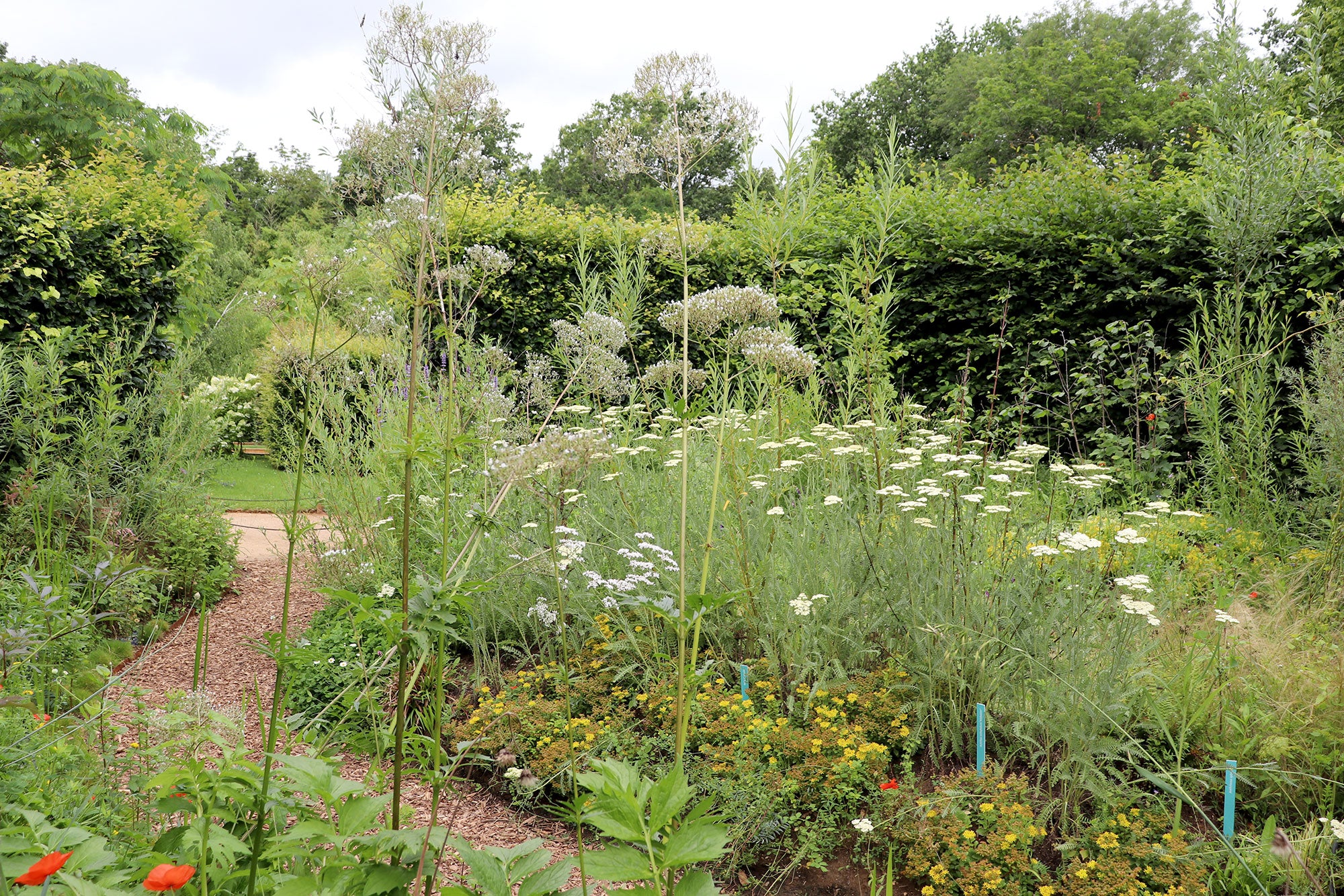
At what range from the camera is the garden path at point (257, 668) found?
9.05ft

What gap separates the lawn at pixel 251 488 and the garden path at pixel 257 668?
1.45ft

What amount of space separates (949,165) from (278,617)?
998 inches

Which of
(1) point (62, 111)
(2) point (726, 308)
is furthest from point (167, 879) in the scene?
(1) point (62, 111)

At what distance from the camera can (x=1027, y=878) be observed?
2.28 metres

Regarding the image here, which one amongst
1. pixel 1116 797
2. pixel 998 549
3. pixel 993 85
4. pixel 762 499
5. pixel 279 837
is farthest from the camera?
pixel 993 85

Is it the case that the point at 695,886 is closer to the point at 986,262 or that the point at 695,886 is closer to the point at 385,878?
the point at 385,878

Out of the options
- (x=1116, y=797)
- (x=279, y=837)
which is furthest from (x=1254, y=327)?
(x=279, y=837)

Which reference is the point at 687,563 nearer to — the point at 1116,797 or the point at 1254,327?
the point at 1116,797

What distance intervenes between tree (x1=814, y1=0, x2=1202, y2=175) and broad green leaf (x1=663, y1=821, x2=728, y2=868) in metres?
24.0

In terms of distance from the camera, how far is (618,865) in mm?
1057

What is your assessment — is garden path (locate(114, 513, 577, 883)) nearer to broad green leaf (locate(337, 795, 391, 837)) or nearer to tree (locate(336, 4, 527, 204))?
broad green leaf (locate(337, 795, 391, 837))

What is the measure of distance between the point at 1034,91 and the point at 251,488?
Result: 24.5 metres

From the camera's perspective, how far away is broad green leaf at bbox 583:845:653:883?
1.04 m

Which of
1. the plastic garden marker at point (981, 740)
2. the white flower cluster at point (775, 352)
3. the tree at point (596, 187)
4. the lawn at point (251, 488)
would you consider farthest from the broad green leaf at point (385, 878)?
the tree at point (596, 187)
